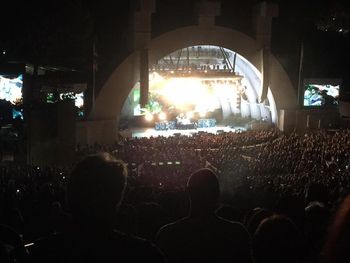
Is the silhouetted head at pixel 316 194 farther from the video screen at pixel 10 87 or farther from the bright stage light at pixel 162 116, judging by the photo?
the bright stage light at pixel 162 116

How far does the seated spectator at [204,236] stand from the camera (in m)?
3.92

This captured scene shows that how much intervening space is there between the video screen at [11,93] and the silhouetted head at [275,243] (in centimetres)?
1985

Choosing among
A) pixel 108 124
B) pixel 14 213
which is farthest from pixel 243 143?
pixel 14 213

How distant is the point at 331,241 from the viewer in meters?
1.84

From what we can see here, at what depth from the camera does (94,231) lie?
2.85 metres

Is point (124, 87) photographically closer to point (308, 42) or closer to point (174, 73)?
point (174, 73)

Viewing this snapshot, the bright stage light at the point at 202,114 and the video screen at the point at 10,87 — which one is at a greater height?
the video screen at the point at 10,87

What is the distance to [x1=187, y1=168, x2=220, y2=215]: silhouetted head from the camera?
4.07 m

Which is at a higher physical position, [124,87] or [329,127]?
[124,87]

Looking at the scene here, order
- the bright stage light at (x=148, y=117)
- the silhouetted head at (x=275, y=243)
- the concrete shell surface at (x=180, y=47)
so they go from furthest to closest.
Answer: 1. the bright stage light at (x=148, y=117)
2. the concrete shell surface at (x=180, y=47)
3. the silhouetted head at (x=275, y=243)

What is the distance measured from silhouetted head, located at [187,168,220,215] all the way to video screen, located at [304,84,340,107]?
27455mm

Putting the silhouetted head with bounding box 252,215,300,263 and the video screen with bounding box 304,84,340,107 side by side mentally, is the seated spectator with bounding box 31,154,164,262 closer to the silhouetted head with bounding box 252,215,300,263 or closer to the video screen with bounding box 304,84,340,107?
the silhouetted head with bounding box 252,215,300,263

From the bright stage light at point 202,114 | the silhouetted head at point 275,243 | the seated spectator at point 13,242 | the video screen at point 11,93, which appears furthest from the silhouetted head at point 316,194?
the bright stage light at point 202,114

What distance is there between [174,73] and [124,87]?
320 cm
